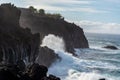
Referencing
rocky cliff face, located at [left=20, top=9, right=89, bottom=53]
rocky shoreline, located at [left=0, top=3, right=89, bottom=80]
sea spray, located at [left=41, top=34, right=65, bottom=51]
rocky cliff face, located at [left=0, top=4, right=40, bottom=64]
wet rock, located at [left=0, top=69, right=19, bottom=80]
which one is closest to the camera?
wet rock, located at [left=0, top=69, right=19, bottom=80]

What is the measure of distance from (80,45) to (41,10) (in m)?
24.9

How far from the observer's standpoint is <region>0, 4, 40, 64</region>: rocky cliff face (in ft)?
139

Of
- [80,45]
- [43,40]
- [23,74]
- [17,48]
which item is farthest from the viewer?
[80,45]

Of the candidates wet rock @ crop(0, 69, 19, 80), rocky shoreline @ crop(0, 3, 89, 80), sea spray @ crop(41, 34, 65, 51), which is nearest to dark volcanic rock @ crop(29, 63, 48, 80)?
rocky shoreline @ crop(0, 3, 89, 80)

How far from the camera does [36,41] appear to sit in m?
52.3

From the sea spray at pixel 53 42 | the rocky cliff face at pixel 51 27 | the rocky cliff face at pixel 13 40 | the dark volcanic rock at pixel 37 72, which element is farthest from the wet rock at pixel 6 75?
the rocky cliff face at pixel 51 27

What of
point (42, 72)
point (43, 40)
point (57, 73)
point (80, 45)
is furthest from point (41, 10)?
point (42, 72)

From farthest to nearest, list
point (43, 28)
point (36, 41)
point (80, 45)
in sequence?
1. point (80, 45)
2. point (43, 28)
3. point (36, 41)

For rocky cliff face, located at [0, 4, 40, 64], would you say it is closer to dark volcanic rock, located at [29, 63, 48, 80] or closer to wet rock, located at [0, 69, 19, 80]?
dark volcanic rock, located at [29, 63, 48, 80]

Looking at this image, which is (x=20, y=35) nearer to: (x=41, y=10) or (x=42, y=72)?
(x=42, y=72)

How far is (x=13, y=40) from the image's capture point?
44.8 meters

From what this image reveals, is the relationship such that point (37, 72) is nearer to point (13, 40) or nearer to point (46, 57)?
point (13, 40)

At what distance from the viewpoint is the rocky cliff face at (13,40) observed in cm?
4222

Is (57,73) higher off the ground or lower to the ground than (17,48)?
lower
